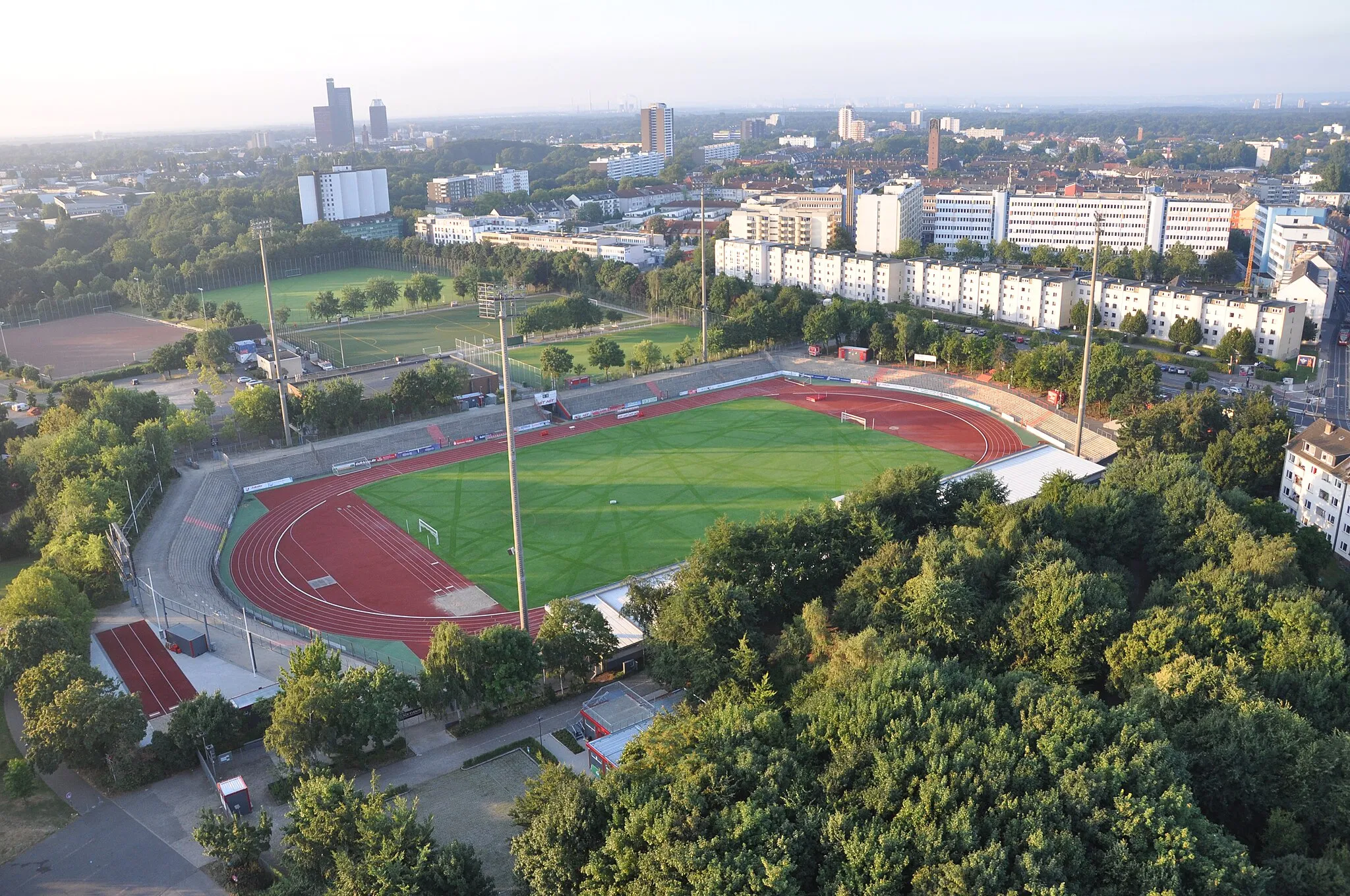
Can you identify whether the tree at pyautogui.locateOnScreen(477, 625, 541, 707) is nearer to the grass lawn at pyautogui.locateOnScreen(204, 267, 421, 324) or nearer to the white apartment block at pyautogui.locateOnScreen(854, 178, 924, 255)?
the grass lawn at pyautogui.locateOnScreen(204, 267, 421, 324)

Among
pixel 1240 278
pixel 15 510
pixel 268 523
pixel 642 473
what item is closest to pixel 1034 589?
pixel 642 473

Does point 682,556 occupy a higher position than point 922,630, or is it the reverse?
point 922,630

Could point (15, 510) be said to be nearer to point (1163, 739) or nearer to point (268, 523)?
point (268, 523)

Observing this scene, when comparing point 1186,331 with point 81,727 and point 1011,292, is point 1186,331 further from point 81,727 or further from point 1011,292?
point 81,727

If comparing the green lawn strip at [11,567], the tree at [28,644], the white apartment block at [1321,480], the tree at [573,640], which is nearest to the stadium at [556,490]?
the tree at [573,640]

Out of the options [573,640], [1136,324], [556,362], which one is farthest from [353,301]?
[1136,324]

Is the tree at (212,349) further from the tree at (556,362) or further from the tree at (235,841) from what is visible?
the tree at (235,841)

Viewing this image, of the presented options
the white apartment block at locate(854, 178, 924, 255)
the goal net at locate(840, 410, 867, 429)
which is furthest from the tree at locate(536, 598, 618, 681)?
the white apartment block at locate(854, 178, 924, 255)
